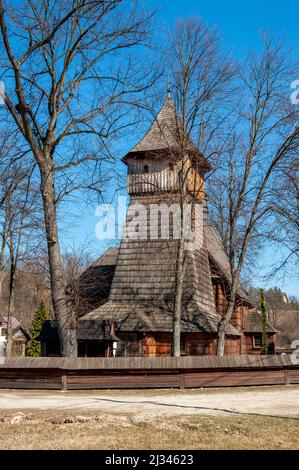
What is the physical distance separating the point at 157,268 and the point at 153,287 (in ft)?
3.65

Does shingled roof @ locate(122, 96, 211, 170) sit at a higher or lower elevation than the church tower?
higher

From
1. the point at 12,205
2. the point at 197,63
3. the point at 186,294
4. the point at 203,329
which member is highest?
the point at 197,63

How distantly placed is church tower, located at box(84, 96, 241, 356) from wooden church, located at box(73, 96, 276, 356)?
0.05 meters

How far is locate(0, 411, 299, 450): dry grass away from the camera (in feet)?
29.4

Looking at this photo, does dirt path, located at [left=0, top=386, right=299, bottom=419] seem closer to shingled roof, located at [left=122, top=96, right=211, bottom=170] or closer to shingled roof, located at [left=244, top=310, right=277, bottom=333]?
shingled roof, located at [left=122, top=96, right=211, bottom=170]

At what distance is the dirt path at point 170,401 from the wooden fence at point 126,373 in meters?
0.61

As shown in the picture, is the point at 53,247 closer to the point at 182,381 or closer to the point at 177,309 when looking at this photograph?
the point at 182,381

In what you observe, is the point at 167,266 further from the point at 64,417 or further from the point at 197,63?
the point at 64,417

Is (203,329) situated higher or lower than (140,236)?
lower

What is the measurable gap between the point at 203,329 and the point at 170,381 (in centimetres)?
765

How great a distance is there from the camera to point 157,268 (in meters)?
28.3

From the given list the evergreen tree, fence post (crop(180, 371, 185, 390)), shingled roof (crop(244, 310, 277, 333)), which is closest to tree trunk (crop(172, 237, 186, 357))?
fence post (crop(180, 371, 185, 390))
